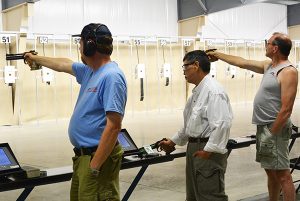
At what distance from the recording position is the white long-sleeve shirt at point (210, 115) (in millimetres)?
3312

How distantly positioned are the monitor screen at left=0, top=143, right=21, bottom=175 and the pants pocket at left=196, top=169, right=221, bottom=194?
1.34 meters

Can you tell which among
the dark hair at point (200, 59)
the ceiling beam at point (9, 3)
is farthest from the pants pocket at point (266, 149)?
the ceiling beam at point (9, 3)

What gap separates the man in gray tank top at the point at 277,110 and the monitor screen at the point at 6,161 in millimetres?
1940

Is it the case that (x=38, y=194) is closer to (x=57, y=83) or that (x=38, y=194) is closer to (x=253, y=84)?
(x=57, y=83)

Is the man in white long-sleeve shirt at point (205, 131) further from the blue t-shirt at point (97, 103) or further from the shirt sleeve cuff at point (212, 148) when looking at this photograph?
the blue t-shirt at point (97, 103)

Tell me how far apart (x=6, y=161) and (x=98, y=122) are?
0.88 meters

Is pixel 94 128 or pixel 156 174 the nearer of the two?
pixel 94 128

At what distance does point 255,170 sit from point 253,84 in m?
14.8

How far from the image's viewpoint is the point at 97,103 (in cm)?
266

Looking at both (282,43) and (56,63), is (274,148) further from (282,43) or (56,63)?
(56,63)

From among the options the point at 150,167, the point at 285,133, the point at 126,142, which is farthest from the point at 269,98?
the point at 150,167

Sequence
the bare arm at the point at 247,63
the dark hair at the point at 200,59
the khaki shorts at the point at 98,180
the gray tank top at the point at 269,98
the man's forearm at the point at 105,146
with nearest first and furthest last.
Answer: the man's forearm at the point at 105,146 < the khaki shorts at the point at 98,180 < the dark hair at the point at 200,59 < the gray tank top at the point at 269,98 < the bare arm at the point at 247,63

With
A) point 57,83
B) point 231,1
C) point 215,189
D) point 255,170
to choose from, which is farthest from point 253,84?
point 215,189

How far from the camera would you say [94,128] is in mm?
2697
